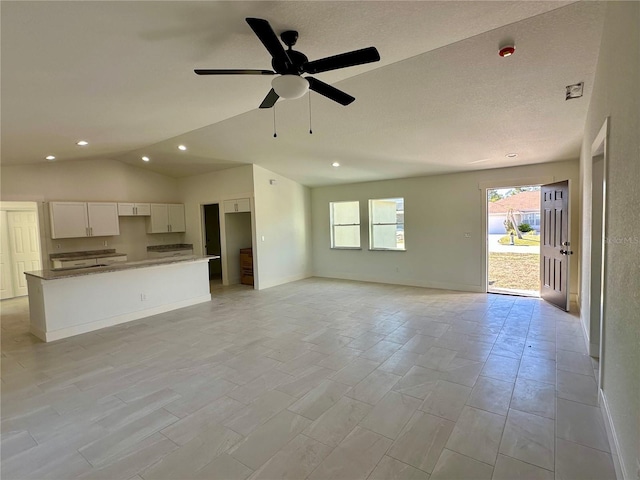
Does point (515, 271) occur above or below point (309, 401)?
above

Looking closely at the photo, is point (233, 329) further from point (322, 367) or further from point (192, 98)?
point (192, 98)

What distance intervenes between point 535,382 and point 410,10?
310 centimetres

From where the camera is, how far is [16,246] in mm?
6820

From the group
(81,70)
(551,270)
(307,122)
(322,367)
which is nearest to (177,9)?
(81,70)

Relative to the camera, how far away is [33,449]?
210 cm

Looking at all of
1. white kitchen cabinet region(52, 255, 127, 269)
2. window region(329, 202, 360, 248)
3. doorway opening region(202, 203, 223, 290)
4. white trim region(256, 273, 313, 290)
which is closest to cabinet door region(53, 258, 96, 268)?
white kitchen cabinet region(52, 255, 127, 269)

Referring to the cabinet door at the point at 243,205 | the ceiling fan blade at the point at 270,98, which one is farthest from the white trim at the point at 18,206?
the ceiling fan blade at the point at 270,98

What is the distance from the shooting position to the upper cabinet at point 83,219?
6203 mm

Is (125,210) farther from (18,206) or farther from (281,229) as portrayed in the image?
(281,229)

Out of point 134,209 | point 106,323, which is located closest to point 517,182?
point 106,323

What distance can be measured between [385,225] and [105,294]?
18.5ft

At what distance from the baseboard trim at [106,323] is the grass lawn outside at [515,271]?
608 cm

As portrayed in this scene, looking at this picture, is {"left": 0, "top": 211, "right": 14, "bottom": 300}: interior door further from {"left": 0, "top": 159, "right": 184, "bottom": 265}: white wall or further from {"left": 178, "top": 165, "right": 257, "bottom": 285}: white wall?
{"left": 178, "top": 165, "right": 257, "bottom": 285}: white wall

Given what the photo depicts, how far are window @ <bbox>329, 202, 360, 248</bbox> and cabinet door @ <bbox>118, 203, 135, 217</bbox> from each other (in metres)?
4.70
